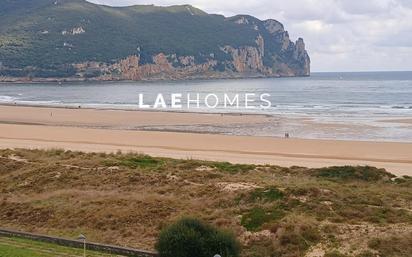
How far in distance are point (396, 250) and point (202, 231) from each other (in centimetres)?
540

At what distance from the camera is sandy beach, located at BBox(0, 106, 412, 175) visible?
3425cm

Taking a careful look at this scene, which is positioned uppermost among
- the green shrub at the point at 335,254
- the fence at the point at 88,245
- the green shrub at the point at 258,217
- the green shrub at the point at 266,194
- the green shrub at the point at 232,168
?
the green shrub at the point at 266,194

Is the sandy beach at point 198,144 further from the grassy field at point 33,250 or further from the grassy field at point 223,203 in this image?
the grassy field at point 33,250

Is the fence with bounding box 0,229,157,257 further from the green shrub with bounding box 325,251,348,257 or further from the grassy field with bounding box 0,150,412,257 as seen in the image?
the green shrub with bounding box 325,251,348,257

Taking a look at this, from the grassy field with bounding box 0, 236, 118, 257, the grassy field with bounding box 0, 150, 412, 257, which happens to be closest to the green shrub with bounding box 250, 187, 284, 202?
the grassy field with bounding box 0, 150, 412, 257

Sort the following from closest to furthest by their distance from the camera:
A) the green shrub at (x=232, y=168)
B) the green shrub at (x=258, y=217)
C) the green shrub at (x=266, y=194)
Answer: the green shrub at (x=258, y=217)
the green shrub at (x=266, y=194)
the green shrub at (x=232, y=168)

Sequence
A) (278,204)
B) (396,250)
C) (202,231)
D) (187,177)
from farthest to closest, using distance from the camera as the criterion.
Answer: (187,177)
(278,204)
(396,250)
(202,231)

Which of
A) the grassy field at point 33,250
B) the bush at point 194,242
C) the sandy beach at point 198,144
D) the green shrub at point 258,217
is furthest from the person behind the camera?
the sandy beach at point 198,144

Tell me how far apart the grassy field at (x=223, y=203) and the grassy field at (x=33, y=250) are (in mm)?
1751

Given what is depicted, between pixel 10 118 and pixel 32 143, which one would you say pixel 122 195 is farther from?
pixel 10 118

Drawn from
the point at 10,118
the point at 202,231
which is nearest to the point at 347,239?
the point at 202,231

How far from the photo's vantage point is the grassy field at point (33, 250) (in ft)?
51.0

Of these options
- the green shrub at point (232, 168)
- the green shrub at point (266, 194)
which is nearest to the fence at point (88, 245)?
the green shrub at point (266, 194)

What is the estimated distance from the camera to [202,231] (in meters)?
14.8
